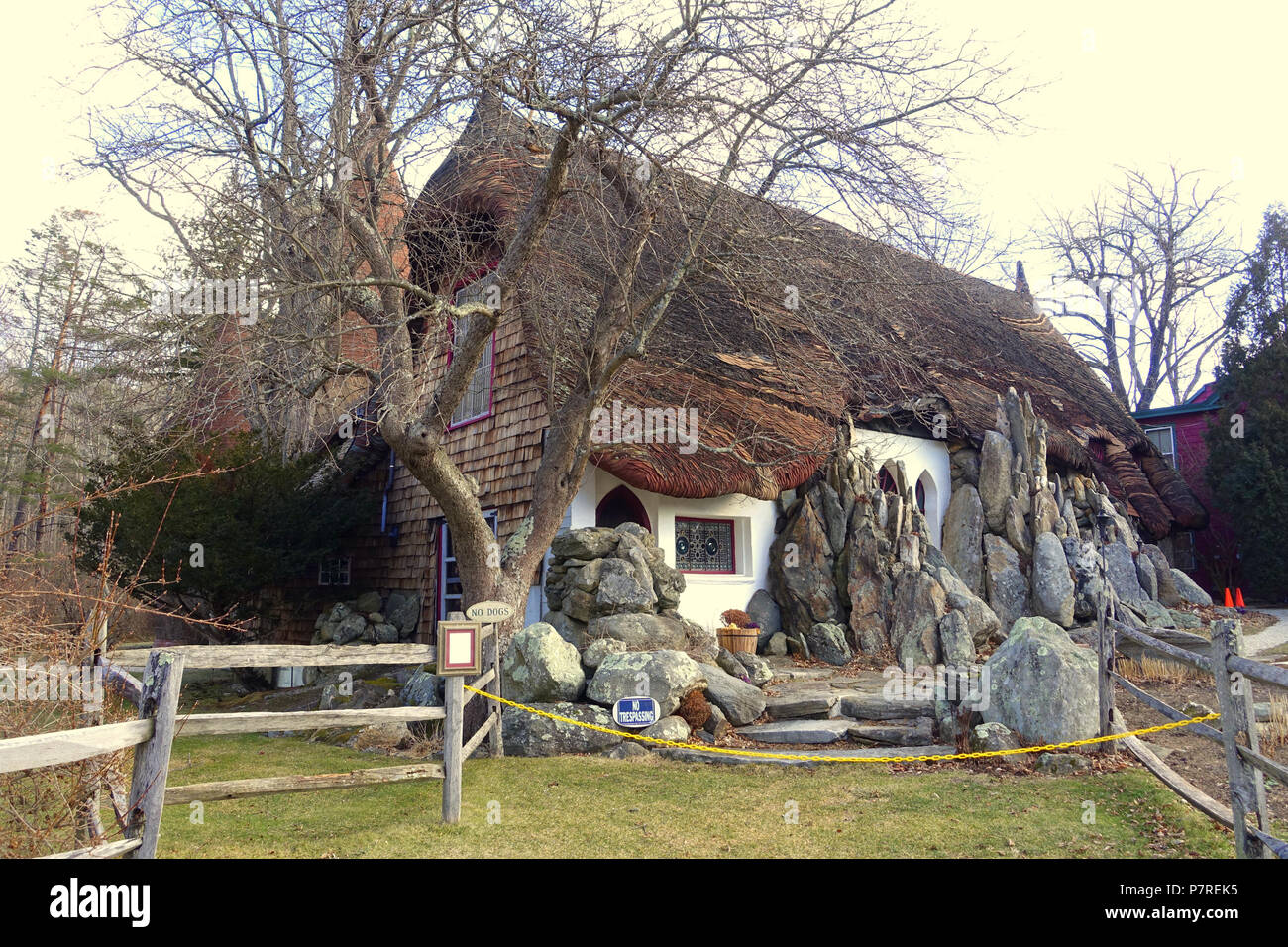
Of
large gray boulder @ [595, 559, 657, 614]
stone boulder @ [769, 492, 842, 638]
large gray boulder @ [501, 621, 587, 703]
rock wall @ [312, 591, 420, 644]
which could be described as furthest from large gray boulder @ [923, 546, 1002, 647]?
rock wall @ [312, 591, 420, 644]

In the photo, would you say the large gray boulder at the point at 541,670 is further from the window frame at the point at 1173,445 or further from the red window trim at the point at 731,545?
the window frame at the point at 1173,445

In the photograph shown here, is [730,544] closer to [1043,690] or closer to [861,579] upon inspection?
[861,579]

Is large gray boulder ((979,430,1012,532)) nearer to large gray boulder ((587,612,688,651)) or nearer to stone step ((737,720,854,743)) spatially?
large gray boulder ((587,612,688,651))

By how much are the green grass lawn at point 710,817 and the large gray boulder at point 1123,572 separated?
9085mm

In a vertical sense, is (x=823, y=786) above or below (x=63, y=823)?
below

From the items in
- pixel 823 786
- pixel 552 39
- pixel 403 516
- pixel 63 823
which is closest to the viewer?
pixel 63 823

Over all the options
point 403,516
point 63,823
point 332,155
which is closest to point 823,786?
point 63,823

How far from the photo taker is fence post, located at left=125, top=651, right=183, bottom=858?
12.5 ft

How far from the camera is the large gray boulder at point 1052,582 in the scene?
1359cm

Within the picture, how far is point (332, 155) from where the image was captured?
29.3ft

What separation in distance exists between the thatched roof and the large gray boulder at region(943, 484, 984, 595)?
137 cm

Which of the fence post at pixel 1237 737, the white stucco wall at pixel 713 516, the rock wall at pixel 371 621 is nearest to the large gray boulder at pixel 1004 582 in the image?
the white stucco wall at pixel 713 516
